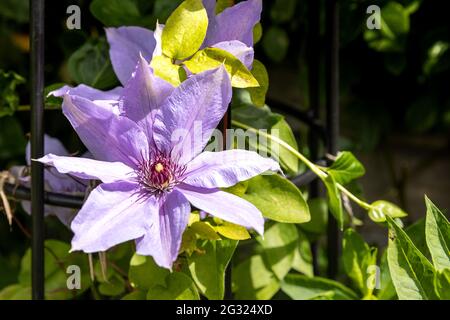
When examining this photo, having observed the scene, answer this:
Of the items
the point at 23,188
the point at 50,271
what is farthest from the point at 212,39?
the point at 50,271

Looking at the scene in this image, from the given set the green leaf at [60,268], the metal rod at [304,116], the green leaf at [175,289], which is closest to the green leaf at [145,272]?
the green leaf at [175,289]

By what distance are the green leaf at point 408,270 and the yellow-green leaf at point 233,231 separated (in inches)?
5.0

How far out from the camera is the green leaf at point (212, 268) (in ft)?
2.40

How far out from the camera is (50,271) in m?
0.92

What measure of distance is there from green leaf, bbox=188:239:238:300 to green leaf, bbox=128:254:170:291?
49 mm

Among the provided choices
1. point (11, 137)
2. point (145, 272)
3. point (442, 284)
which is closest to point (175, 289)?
point (145, 272)

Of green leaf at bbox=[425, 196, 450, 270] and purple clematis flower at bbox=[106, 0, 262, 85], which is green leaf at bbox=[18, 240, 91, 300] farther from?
green leaf at bbox=[425, 196, 450, 270]

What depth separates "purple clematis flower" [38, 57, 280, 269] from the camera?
23.7 inches

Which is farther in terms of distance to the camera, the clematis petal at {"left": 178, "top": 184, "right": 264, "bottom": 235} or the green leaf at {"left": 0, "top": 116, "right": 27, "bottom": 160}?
the green leaf at {"left": 0, "top": 116, "right": 27, "bottom": 160}

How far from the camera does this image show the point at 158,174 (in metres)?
0.65

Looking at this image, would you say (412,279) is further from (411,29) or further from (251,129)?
(411,29)

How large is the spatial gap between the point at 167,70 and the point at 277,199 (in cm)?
17

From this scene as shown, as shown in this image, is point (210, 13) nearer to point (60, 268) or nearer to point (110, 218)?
point (110, 218)

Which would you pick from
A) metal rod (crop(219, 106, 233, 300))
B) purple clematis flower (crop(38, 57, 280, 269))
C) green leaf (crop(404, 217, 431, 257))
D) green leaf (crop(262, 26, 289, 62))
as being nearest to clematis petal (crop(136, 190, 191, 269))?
purple clematis flower (crop(38, 57, 280, 269))
